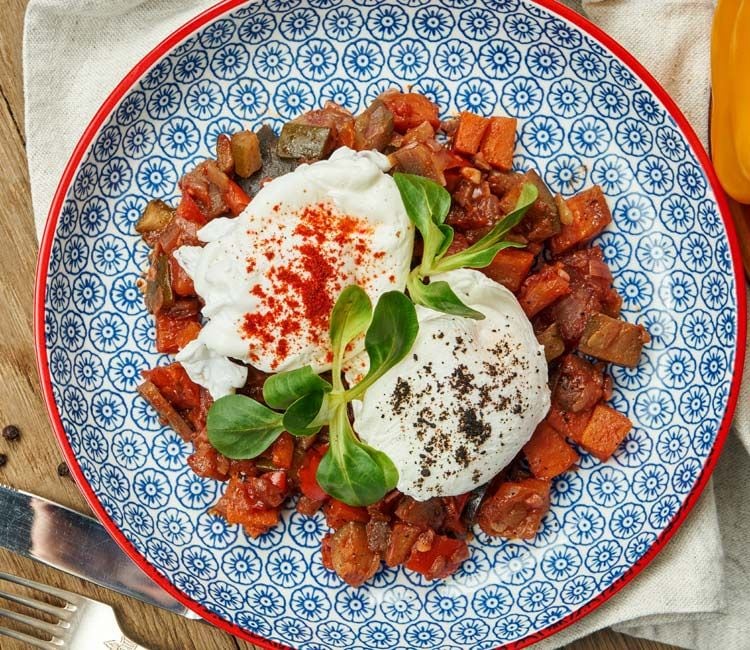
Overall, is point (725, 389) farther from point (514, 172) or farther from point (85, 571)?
point (85, 571)

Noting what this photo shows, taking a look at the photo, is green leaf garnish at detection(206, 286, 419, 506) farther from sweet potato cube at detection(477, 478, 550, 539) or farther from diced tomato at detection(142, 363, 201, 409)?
sweet potato cube at detection(477, 478, 550, 539)

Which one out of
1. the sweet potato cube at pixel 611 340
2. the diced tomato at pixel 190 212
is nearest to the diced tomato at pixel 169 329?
the diced tomato at pixel 190 212

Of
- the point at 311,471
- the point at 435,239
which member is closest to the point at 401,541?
the point at 311,471

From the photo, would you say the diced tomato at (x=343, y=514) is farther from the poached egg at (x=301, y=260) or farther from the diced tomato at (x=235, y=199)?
the diced tomato at (x=235, y=199)

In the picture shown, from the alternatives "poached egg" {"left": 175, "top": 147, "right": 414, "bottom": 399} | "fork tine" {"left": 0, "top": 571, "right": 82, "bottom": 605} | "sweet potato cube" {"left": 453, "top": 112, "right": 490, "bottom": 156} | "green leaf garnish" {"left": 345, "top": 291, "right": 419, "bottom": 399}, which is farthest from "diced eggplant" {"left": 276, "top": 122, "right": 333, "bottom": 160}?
"fork tine" {"left": 0, "top": 571, "right": 82, "bottom": 605}

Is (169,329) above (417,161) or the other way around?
the other way around

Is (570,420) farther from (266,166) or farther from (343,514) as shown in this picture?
(266,166)
